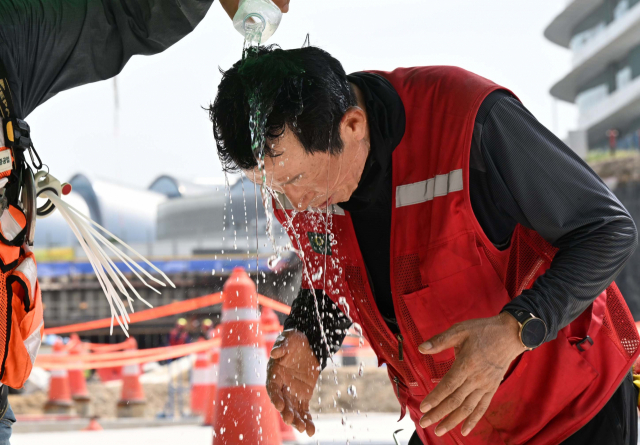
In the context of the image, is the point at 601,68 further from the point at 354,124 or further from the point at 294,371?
the point at 354,124

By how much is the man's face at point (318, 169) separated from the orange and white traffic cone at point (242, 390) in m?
1.93

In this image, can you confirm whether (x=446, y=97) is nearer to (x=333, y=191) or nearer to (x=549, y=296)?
(x=333, y=191)

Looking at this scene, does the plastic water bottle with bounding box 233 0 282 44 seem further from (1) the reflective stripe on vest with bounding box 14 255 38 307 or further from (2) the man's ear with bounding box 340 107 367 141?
(1) the reflective stripe on vest with bounding box 14 255 38 307

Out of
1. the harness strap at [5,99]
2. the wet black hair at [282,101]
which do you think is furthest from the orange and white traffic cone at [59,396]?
the wet black hair at [282,101]

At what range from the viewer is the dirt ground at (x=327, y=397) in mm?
9891

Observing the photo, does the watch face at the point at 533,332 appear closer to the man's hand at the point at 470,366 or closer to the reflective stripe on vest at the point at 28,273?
the man's hand at the point at 470,366

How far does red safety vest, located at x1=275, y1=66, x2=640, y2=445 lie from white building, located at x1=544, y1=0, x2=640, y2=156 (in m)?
35.4

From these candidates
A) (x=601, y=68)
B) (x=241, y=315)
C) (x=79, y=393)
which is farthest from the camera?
(x=601, y=68)

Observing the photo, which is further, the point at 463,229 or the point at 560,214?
the point at 463,229

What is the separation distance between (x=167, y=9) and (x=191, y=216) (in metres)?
33.9

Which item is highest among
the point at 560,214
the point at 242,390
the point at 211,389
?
the point at 560,214

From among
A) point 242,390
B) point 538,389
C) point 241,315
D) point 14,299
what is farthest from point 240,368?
point 538,389

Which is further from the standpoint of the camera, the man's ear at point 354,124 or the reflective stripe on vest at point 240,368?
the reflective stripe on vest at point 240,368

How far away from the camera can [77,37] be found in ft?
6.23
